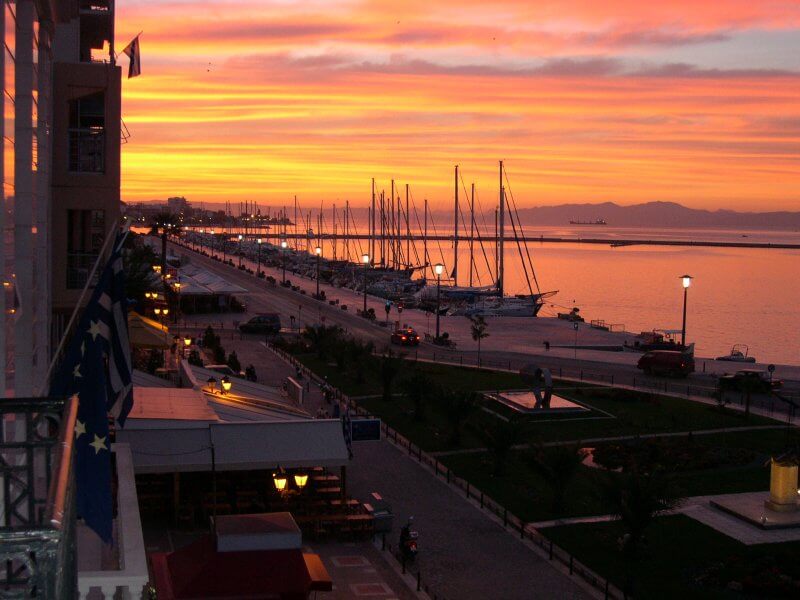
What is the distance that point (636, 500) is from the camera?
1925cm

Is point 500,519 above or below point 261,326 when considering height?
below

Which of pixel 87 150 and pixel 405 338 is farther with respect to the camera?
Answer: pixel 405 338

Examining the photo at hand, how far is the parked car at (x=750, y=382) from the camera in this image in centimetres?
3425

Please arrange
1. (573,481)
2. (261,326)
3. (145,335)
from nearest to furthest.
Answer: (573,481) < (145,335) < (261,326)

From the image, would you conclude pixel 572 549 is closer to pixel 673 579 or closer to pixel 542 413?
Result: pixel 673 579

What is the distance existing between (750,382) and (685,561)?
16155 mm

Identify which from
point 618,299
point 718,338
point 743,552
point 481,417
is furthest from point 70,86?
point 618,299

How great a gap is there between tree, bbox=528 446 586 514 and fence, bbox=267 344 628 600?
3.70 ft

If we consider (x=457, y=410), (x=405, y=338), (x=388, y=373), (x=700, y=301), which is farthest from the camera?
(x=700, y=301)

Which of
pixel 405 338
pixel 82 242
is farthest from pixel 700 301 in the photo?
pixel 82 242

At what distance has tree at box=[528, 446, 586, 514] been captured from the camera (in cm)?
2220

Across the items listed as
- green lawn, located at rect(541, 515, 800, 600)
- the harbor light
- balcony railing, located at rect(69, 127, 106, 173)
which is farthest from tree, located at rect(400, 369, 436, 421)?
balcony railing, located at rect(69, 127, 106, 173)

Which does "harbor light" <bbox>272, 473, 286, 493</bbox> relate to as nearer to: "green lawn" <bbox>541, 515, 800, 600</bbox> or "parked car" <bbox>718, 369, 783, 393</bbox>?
"green lawn" <bbox>541, 515, 800, 600</bbox>

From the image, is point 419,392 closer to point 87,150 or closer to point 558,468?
point 558,468
